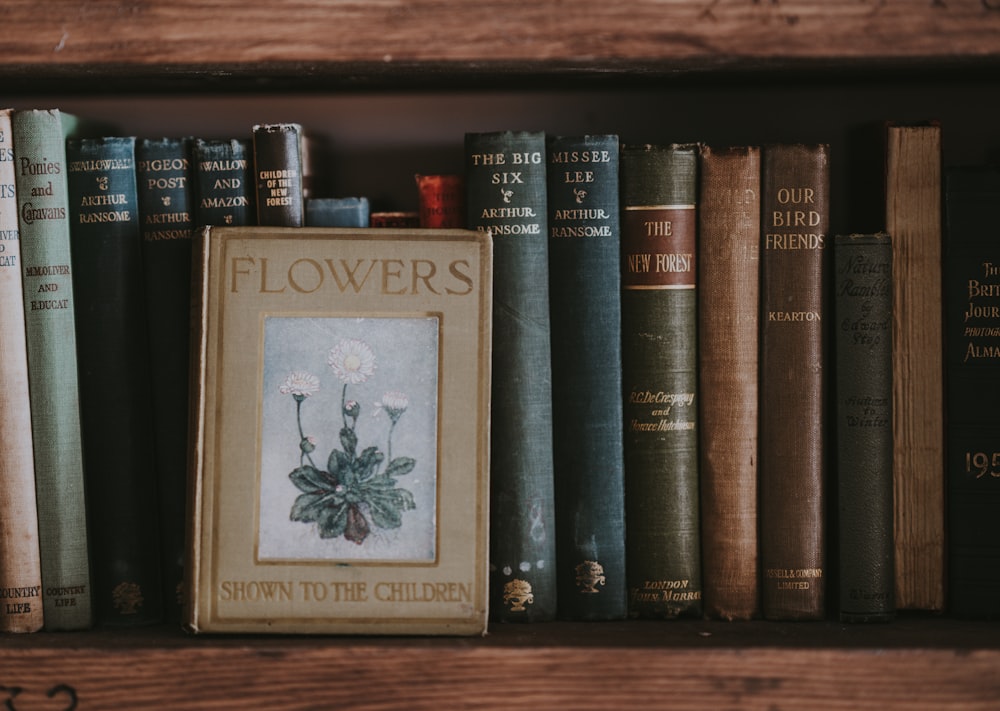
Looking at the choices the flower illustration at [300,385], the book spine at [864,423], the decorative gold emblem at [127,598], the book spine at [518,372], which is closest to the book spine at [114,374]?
the decorative gold emblem at [127,598]

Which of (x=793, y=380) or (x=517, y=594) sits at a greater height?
(x=793, y=380)

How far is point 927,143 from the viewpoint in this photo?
63 centimetres

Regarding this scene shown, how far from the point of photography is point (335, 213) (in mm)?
666

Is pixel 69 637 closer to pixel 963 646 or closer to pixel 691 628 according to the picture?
pixel 691 628

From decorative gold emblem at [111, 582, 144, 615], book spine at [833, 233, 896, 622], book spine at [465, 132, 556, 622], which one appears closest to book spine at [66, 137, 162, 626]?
decorative gold emblem at [111, 582, 144, 615]

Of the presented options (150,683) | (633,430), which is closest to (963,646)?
(633,430)

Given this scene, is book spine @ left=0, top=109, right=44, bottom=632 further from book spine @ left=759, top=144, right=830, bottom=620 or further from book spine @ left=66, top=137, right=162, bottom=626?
book spine @ left=759, top=144, right=830, bottom=620

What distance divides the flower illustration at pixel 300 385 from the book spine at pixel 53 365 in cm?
15

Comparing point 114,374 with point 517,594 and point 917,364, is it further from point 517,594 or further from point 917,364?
point 917,364

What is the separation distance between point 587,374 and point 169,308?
0.30 meters

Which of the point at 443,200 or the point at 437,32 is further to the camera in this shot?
the point at 443,200

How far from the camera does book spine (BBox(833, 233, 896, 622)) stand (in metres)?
0.63

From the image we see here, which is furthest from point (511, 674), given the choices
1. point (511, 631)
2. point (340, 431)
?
point (340, 431)

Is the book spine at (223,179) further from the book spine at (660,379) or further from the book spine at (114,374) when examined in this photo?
the book spine at (660,379)
